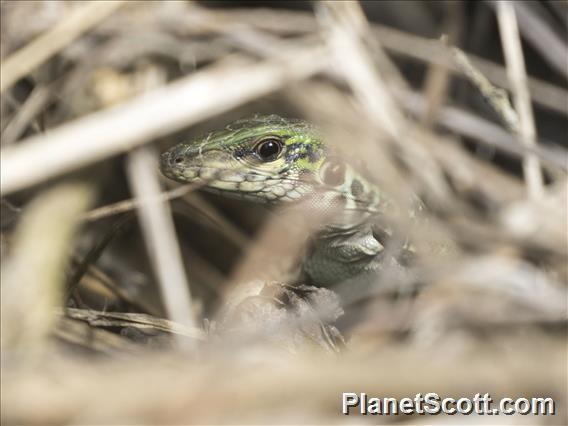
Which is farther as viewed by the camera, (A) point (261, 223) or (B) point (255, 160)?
A: (A) point (261, 223)

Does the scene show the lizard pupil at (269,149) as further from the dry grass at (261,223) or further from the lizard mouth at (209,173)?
the dry grass at (261,223)

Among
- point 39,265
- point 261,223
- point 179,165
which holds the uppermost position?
point 261,223

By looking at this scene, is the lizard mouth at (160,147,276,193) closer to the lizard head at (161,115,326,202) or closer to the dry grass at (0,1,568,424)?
the lizard head at (161,115,326,202)

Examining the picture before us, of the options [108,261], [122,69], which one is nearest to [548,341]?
[108,261]

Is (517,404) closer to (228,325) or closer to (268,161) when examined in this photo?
(228,325)

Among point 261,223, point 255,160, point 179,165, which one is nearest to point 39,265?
point 179,165

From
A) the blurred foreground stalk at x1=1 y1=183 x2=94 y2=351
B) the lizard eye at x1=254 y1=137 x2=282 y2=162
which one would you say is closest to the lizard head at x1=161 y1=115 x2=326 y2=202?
the lizard eye at x1=254 y1=137 x2=282 y2=162

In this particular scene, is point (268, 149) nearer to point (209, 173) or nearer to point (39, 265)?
point (209, 173)

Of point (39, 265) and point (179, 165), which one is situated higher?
point (179, 165)
